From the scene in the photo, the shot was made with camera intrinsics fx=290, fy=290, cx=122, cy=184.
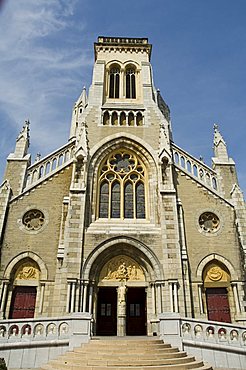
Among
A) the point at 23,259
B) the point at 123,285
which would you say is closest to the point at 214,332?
the point at 123,285

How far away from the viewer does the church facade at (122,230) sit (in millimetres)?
14422

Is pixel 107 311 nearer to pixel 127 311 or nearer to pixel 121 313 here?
pixel 127 311

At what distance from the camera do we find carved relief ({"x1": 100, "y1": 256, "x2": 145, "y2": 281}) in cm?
1519

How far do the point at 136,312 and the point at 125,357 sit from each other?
22.1ft

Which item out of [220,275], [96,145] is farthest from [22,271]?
[220,275]

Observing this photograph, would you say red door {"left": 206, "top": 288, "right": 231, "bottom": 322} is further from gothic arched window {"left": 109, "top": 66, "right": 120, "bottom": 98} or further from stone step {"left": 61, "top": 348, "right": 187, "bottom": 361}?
gothic arched window {"left": 109, "top": 66, "right": 120, "bottom": 98}

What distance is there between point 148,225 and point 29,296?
7.22 m

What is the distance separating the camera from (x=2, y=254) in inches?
591

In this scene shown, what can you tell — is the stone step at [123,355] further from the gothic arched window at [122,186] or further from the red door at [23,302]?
the gothic arched window at [122,186]

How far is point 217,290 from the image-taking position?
15.5m

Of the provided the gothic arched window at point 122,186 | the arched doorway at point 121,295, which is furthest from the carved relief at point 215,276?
the gothic arched window at point 122,186

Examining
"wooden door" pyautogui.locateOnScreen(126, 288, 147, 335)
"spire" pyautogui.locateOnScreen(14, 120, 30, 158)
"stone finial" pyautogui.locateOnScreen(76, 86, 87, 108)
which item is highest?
"stone finial" pyautogui.locateOnScreen(76, 86, 87, 108)

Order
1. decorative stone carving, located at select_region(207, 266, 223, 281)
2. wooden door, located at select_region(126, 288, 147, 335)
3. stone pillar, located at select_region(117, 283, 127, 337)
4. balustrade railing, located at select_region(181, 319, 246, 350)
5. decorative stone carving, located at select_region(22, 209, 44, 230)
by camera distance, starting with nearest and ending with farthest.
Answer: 1. balustrade railing, located at select_region(181, 319, 246, 350)
2. stone pillar, located at select_region(117, 283, 127, 337)
3. wooden door, located at select_region(126, 288, 147, 335)
4. decorative stone carving, located at select_region(207, 266, 223, 281)
5. decorative stone carving, located at select_region(22, 209, 44, 230)

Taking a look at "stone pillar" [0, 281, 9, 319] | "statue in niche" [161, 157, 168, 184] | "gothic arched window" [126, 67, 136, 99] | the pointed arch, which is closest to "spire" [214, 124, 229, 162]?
"statue in niche" [161, 157, 168, 184]
